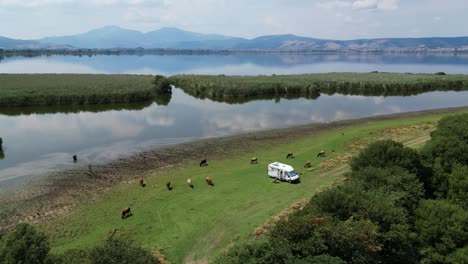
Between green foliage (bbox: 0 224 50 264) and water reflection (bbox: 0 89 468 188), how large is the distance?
22.2 m

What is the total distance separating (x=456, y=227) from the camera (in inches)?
774

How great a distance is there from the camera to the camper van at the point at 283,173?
102ft

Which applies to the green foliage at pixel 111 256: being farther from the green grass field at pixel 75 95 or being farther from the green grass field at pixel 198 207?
the green grass field at pixel 75 95

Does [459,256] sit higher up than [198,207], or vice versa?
[459,256]

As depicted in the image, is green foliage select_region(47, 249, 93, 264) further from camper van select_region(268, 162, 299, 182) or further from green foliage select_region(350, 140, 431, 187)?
green foliage select_region(350, 140, 431, 187)

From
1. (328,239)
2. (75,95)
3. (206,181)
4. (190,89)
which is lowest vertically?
(206,181)

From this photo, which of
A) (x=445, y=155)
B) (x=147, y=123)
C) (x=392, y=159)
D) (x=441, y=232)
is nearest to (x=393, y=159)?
(x=392, y=159)

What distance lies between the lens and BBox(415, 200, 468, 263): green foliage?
19.5 m

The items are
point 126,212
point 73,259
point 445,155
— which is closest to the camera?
point 73,259

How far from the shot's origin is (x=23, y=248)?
14938mm

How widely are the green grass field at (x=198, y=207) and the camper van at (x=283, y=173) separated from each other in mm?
677

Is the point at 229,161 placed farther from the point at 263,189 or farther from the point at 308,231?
the point at 308,231

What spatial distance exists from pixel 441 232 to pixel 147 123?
159 feet

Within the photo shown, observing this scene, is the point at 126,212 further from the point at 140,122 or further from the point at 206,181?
the point at 140,122
